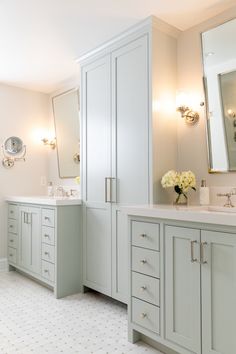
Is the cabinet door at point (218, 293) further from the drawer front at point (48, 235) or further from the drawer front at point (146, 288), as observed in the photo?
the drawer front at point (48, 235)

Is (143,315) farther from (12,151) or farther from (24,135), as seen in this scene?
(24,135)

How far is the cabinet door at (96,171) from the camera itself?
2939 mm

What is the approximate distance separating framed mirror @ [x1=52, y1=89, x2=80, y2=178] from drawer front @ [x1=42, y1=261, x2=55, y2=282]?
122cm

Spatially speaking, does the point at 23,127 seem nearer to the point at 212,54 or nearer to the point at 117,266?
the point at 117,266

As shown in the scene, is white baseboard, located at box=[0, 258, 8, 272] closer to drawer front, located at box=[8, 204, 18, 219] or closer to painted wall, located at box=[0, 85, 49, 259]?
painted wall, located at box=[0, 85, 49, 259]

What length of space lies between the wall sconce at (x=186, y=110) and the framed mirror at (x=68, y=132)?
1.64 meters

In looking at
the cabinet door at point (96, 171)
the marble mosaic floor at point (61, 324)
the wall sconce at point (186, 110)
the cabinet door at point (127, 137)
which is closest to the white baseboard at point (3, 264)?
the marble mosaic floor at point (61, 324)

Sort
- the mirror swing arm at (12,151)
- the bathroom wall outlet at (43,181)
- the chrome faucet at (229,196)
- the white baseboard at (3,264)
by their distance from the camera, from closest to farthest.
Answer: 1. the chrome faucet at (229,196)
2. the white baseboard at (3,264)
3. the mirror swing arm at (12,151)
4. the bathroom wall outlet at (43,181)

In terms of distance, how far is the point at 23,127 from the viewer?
4.36 meters

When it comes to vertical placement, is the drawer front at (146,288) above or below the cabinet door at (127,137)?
below

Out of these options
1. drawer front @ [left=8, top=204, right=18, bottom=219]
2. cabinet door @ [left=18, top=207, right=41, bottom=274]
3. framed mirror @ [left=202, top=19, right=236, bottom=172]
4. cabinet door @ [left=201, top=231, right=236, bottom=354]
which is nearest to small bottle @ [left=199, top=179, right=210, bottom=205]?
framed mirror @ [left=202, top=19, right=236, bottom=172]

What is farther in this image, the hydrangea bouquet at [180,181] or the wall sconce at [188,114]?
the wall sconce at [188,114]

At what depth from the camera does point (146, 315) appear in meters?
2.09

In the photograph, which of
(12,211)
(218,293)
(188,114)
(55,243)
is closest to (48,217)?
(55,243)
